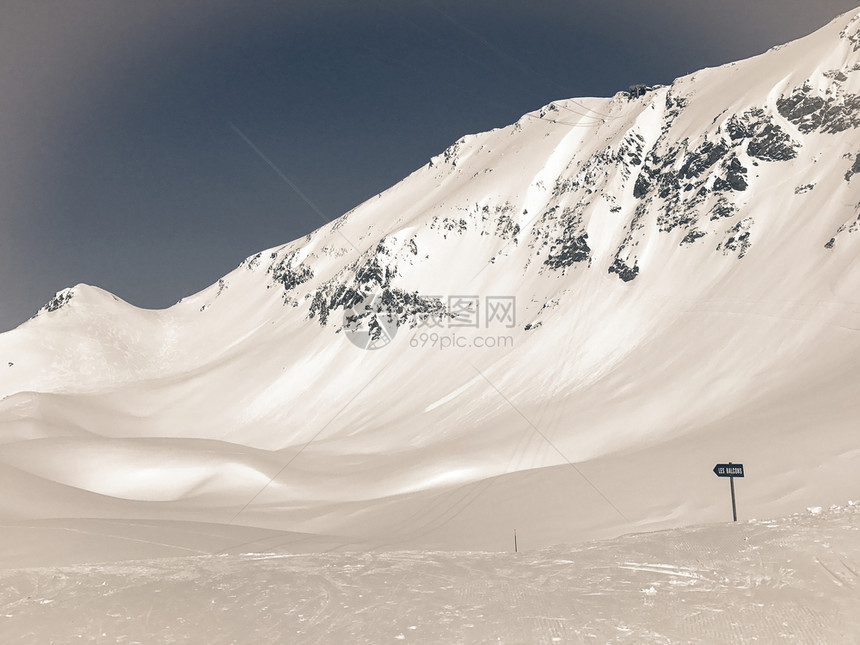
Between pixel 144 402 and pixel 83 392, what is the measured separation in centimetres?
1818

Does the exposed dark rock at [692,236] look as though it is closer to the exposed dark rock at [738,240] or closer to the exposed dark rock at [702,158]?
the exposed dark rock at [738,240]

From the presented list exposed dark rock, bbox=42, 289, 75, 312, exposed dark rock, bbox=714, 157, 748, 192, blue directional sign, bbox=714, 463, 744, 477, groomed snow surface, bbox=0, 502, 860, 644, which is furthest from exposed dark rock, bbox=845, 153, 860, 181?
exposed dark rock, bbox=42, 289, 75, 312

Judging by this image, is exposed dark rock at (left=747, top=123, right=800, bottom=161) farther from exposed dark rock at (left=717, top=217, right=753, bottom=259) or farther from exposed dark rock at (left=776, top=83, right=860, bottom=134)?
exposed dark rock at (left=717, top=217, right=753, bottom=259)

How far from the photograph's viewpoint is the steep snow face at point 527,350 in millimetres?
39281

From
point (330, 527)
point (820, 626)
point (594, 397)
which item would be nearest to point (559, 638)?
point (820, 626)

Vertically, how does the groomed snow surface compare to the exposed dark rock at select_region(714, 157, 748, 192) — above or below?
below

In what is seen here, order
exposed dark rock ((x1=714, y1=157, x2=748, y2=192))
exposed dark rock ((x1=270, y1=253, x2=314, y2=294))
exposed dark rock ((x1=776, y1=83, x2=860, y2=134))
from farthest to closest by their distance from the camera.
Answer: exposed dark rock ((x1=270, y1=253, x2=314, y2=294)) → exposed dark rock ((x1=714, y1=157, x2=748, y2=192)) → exposed dark rock ((x1=776, y1=83, x2=860, y2=134))

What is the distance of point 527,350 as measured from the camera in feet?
289

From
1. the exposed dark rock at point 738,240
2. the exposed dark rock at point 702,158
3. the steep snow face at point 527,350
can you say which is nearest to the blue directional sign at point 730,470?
the steep snow face at point 527,350

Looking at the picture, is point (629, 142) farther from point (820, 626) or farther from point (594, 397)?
point (820, 626)

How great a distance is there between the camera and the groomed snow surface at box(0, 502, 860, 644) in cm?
1113

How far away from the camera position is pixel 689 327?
70875mm

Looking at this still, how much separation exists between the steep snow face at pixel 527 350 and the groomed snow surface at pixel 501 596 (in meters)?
13.9

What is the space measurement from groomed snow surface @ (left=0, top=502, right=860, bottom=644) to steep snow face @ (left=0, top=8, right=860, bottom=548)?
13.9m
